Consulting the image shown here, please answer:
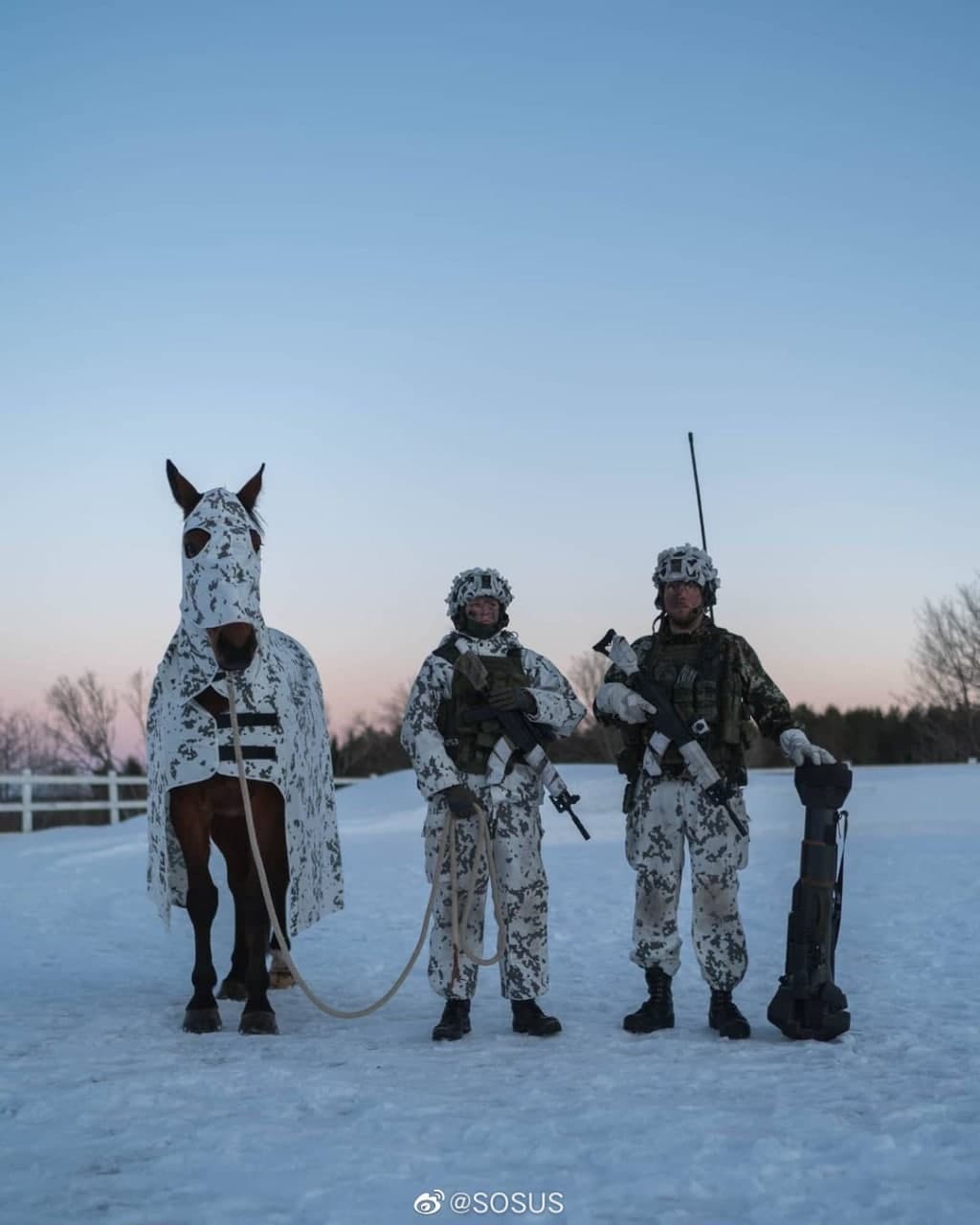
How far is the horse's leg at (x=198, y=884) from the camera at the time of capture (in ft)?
17.2

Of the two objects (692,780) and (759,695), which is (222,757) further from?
(759,695)

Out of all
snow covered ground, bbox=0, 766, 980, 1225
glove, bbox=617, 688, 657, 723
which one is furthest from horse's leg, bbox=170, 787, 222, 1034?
glove, bbox=617, 688, 657, 723

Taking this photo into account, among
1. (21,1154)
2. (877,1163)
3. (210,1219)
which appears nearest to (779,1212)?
(877,1163)

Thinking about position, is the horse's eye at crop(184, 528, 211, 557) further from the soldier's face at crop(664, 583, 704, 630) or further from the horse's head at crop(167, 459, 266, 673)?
the soldier's face at crop(664, 583, 704, 630)

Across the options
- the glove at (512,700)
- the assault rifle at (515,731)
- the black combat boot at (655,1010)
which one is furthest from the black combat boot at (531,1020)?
the glove at (512,700)

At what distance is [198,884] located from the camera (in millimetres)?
5410

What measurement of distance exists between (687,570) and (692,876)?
1.34m

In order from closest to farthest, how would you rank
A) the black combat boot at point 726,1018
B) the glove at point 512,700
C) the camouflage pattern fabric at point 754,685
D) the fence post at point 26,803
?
the black combat boot at point 726,1018 < the glove at point 512,700 < the camouflage pattern fabric at point 754,685 < the fence post at point 26,803

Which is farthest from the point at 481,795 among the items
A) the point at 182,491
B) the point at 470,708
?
the point at 182,491

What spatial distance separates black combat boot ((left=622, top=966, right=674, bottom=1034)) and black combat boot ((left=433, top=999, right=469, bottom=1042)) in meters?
0.68

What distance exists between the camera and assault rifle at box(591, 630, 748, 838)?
5.11 m

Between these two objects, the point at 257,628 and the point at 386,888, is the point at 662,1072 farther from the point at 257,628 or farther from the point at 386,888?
the point at 386,888

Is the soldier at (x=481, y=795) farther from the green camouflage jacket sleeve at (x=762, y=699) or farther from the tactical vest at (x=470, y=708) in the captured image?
the green camouflage jacket sleeve at (x=762, y=699)

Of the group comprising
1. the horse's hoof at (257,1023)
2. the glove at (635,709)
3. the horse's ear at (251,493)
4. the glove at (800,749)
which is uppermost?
the horse's ear at (251,493)
